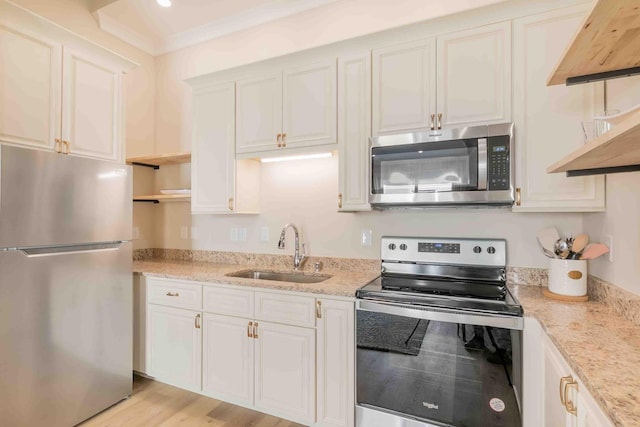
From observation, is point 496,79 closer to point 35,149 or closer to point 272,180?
point 272,180

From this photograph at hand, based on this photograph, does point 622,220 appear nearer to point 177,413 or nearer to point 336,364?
point 336,364

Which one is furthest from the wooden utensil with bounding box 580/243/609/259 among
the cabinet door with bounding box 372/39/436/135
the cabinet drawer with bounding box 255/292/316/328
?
the cabinet drawer with bounding box 255/292/316/328

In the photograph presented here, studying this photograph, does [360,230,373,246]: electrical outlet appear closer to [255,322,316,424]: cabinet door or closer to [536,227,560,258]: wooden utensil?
[255,322,316,424]: cabinet door

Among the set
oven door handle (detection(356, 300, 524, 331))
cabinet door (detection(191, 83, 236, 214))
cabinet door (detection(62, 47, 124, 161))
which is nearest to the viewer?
oven door handle (detection(356, 300, 524, 331))

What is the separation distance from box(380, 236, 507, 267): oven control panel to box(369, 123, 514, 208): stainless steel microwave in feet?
1.06

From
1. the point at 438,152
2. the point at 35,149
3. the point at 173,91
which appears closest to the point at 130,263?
the point at 35,149

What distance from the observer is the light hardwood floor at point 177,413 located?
6.65 ft

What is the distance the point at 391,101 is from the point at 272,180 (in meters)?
1.17

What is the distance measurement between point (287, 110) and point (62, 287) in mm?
1774

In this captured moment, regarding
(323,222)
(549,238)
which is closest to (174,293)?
(323,222)

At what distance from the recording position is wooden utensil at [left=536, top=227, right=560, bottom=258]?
1822 millimetres

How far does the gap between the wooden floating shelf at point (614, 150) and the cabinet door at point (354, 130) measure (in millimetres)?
1008

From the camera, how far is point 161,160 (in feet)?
9.74

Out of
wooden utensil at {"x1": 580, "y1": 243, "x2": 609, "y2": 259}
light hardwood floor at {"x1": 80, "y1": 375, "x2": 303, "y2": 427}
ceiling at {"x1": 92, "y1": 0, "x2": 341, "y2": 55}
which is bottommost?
light hardwood floor at {"x1": 80, "y1": 375, "x2": 303, "y2": 427}
